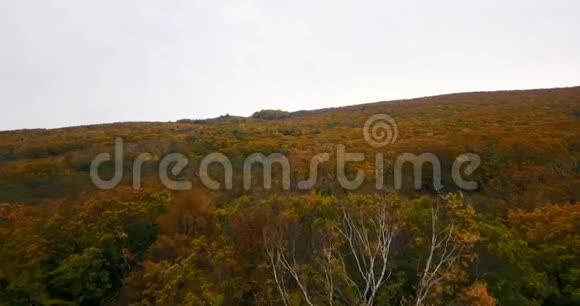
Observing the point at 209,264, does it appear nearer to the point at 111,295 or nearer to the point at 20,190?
the point at 111,295

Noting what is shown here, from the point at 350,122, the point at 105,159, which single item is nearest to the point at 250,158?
the point at 105,159

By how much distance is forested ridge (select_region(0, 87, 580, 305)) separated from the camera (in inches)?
539

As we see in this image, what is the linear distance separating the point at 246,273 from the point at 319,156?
12.5m

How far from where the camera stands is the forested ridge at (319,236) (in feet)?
44.9

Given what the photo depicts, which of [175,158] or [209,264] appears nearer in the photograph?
[209,264]

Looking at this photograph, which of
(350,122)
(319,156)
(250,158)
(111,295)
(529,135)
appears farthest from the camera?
(350,122)

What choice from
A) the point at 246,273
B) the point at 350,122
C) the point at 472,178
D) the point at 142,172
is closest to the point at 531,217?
the point at 472,178

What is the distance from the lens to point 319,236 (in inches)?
640

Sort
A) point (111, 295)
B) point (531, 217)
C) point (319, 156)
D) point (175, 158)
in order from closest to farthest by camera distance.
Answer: point (531, 217), point (111, 295), point (319, 156), point (175, 158)

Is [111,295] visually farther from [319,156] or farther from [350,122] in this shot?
[350,122]

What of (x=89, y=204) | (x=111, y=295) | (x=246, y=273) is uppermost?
(x=89, y=204)

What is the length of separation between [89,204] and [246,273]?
9.40 m

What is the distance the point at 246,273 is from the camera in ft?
51.1

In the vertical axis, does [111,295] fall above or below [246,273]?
below
